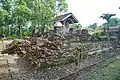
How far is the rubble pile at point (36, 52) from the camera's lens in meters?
10.0

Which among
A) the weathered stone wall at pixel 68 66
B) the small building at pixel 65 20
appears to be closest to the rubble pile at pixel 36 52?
the weathered stone wall at pixel 68 66

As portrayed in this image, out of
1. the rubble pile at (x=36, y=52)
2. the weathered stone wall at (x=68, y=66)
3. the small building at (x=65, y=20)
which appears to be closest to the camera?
the weathered stone wall at (x=68, y=66)

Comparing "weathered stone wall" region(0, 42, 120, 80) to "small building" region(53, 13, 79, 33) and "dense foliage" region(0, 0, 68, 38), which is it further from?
"dense foliage" region(0, 0, 68, 38)

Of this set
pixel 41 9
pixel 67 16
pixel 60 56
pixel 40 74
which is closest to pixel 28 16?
pixel 41 9

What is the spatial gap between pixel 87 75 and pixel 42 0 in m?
26.2

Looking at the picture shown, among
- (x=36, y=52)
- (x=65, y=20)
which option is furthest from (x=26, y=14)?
(x=36, y=52)

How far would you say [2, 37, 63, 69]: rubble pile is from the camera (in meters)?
10.0

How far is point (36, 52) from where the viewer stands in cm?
1108

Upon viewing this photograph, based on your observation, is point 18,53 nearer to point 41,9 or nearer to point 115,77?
point 115,77

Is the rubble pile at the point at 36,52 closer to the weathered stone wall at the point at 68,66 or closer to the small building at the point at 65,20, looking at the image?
the weathered stone wall at the point at 68,66

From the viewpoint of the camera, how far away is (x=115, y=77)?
864 cm

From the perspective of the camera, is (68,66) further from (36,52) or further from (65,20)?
(65,20)

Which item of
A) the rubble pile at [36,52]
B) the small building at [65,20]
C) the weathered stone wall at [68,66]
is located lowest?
the weathered stone wall at [68,66]

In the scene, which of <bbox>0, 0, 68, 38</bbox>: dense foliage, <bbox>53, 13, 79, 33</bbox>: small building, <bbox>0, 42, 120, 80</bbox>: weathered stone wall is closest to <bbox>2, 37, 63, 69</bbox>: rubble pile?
<bbox>0, 42, 120, 80</bbox>: weathered stone wall
